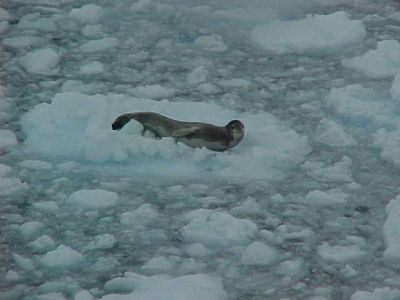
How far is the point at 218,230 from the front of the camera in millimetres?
3750

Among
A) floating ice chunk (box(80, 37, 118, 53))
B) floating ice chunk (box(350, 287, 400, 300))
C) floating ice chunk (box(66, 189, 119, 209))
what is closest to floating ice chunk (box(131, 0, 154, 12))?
floating ice chunk (box(80, 37, 118, 53))

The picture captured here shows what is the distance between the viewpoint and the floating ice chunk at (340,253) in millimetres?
3613

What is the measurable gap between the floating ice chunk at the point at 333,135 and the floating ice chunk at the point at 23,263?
4.54 feet

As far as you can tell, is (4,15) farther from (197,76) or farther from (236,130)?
(236,130)

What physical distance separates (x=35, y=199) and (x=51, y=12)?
1.92 metres

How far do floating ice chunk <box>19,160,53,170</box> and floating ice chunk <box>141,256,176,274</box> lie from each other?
777mm

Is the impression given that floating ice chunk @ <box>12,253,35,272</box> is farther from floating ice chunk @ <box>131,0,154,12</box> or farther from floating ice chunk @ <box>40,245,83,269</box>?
floating ice chunk @ <box>131,0,154,12</box>

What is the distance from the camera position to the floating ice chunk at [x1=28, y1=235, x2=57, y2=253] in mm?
3643

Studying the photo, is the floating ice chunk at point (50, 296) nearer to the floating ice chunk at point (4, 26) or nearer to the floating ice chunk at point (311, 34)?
the floating ice chunk at point (311, 34)

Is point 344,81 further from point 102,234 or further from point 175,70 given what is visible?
point 102,234

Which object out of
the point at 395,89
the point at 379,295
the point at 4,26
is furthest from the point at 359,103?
the point at 4,26

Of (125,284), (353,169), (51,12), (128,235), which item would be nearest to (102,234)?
(128,235)

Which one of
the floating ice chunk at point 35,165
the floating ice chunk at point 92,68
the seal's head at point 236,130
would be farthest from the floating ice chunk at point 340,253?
the floating ice chunk at point 92,68

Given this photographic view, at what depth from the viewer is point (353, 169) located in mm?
4199
